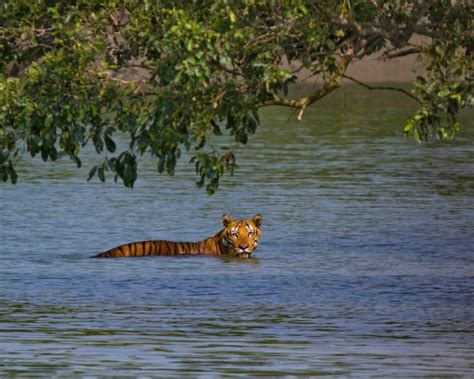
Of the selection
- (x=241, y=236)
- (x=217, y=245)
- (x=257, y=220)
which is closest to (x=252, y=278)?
(x=257, y=220)

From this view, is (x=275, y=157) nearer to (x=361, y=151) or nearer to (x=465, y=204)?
(x=361, y=151)

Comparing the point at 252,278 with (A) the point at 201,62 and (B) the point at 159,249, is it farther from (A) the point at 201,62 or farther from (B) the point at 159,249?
(A) the point at 201,62

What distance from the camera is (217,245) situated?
28.8 metres

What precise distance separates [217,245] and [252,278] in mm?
2875

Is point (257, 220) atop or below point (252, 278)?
atop

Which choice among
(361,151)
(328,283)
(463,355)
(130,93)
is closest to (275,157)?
(361,151)

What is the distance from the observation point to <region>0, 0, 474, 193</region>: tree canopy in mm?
20750

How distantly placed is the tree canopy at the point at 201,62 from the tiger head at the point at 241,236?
17.6 feet

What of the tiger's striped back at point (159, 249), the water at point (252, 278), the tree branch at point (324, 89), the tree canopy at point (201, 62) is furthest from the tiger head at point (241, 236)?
the tree branch at point (324, 89)

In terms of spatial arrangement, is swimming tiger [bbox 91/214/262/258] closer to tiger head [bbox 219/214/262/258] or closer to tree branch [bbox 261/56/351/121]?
tiger head [bbox 219/214/262/258]

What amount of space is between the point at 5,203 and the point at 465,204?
8670 millimetres

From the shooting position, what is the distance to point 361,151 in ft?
180

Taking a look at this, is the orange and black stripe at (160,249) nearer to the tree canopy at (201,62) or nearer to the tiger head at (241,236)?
the tiger head at (241,236)

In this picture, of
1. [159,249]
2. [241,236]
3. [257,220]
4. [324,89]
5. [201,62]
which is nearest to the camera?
[201,62]
